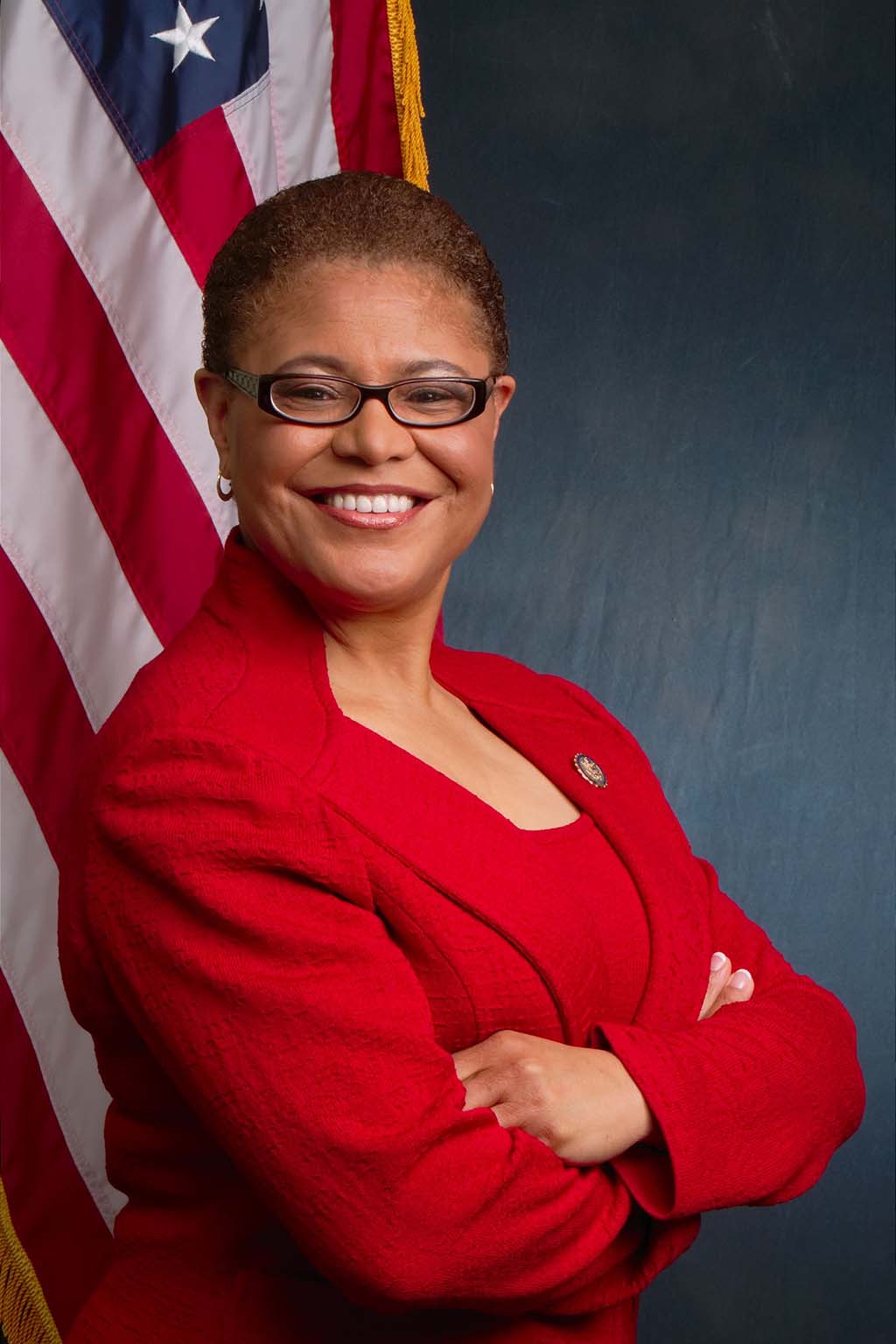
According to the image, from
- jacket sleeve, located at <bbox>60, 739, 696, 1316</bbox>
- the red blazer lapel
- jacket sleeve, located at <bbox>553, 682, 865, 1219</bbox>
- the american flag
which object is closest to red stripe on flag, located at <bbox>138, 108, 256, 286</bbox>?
the american flag

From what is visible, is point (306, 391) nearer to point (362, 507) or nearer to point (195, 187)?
point (362, 507)

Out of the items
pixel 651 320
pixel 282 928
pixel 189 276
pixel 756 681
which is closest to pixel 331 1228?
pixel 282 928

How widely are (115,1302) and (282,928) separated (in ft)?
1.52

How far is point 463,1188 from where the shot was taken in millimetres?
1156

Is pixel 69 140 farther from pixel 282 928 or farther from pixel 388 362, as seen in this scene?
pixel 282 928

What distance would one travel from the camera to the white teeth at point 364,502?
1345 millimetres

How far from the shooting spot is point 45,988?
213 centimetres

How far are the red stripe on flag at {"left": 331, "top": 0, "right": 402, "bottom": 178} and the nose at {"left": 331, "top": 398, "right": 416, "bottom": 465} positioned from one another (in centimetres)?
120

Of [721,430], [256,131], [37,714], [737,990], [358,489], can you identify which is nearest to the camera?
[358,489]

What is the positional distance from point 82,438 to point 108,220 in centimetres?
31

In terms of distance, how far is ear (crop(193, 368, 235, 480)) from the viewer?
1.40m

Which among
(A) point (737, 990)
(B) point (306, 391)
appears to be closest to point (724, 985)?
(A) point (737, 990)

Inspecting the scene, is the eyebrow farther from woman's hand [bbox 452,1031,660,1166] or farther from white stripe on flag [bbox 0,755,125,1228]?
white stripe on flag [bbox 0,755,125,1228]

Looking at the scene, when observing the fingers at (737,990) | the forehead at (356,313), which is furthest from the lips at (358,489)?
the fingers at (737,990)
